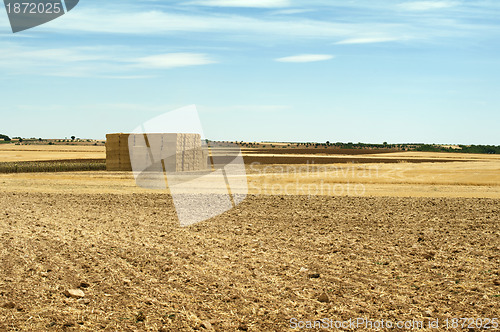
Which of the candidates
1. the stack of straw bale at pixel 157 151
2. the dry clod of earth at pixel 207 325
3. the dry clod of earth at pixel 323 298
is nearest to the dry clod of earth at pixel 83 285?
the dry clod of earth at pixel 207 325

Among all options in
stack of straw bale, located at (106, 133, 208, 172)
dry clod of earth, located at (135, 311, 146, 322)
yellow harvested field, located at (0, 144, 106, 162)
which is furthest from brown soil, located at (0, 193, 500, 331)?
yellow harvested field, located at (0, 144, 106, 162)

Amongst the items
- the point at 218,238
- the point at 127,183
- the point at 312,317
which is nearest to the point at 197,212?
the point at 218,238

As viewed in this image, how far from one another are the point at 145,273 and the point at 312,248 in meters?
3.60

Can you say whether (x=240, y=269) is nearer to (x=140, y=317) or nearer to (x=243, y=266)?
(x=243, y=266)

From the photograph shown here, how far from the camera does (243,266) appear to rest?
8953mm

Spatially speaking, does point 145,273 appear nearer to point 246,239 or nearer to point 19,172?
point 246,239

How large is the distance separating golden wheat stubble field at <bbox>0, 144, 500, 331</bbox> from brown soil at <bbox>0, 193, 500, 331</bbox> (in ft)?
0.09

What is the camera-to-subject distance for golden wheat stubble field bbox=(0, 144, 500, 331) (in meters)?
6.71

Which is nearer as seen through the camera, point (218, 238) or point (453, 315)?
point (453, 315)

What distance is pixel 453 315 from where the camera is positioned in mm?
6730

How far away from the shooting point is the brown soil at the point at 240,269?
22.0 ft

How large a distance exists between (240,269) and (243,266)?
0.21 metres

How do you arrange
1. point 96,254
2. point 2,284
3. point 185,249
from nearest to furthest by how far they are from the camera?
point 2,284 → point 96,254 → point 185,249

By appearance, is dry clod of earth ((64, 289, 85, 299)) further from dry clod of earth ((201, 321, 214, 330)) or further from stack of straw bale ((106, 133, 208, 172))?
stack of straw bale ((106, 133, 208, 172))
